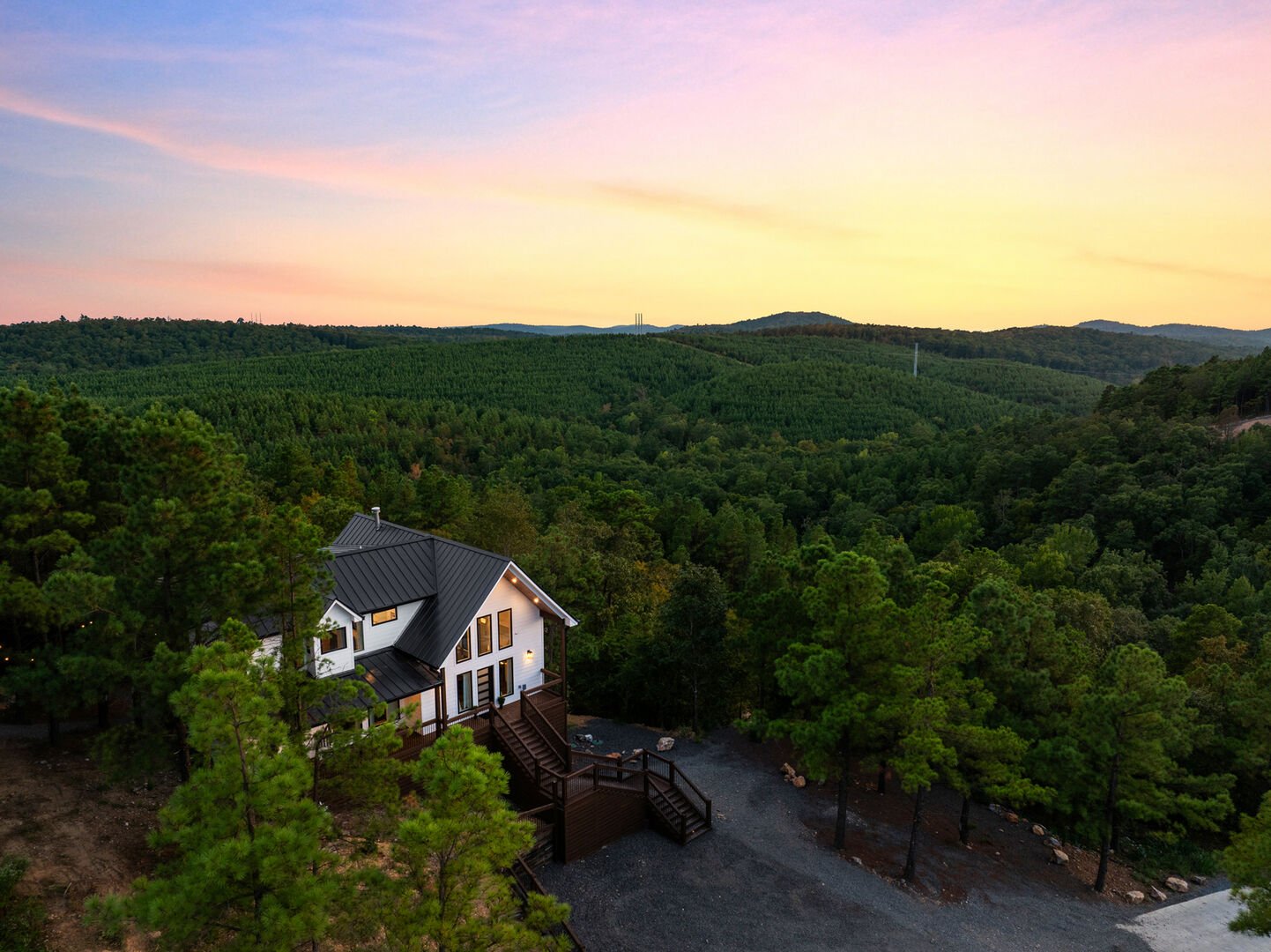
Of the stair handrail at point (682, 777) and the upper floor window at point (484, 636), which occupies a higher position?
the upper floor window at point (484, 636)

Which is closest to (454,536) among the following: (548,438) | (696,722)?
(696,722)

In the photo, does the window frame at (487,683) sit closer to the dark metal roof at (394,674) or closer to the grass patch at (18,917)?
the dark metal roof at (394,674)

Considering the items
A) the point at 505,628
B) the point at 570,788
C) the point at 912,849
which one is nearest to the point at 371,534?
the point at 505,628

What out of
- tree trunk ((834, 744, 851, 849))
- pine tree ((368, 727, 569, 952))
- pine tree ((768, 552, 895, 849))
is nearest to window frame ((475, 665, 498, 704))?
pine tree ((768, 552, 895, 849))

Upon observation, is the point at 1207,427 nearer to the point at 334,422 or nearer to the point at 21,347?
the point at 334,422

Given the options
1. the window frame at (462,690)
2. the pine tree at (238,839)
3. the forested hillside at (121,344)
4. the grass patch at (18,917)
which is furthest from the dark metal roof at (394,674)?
the forested hillside at (121,344)

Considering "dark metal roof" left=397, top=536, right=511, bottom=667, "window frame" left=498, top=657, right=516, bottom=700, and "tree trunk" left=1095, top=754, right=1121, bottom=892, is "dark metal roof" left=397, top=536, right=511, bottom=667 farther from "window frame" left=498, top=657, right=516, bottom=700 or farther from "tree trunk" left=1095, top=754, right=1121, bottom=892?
"tree trunk" left=1095, top=754, right=1121, bottom=892
